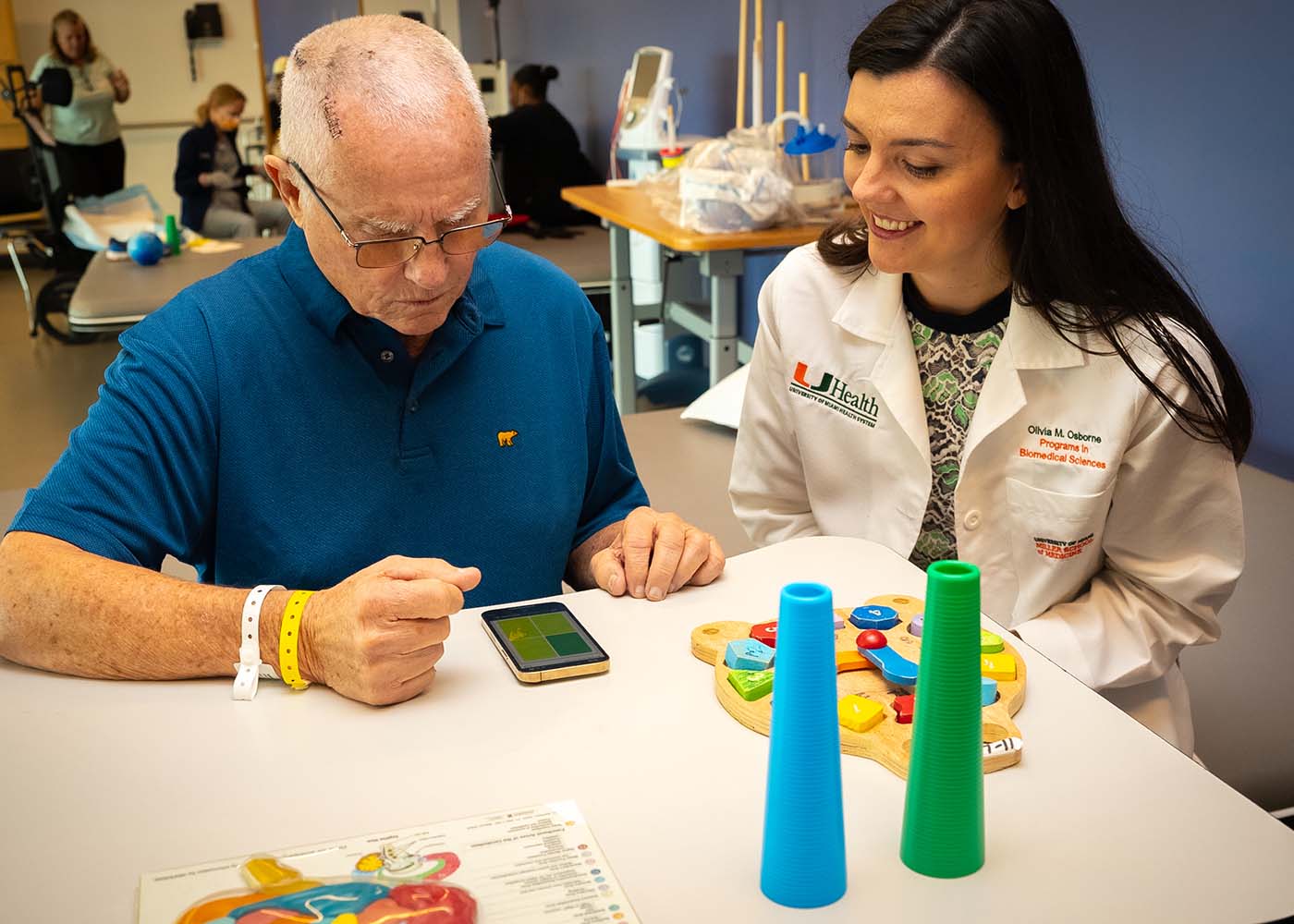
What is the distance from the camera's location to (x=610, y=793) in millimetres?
955

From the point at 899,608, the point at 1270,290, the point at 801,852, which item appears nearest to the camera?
the point at 801,852

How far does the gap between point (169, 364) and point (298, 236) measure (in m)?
0.21

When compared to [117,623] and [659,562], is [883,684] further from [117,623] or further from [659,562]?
[117,623]

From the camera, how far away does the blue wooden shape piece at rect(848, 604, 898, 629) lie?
116 centimetres

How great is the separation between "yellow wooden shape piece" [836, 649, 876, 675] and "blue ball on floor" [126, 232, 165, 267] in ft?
11.8

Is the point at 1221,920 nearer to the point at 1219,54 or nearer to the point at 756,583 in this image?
the point at 756,583

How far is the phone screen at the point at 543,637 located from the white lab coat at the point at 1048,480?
0.60m

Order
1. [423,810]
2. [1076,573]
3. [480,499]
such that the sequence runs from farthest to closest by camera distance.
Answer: [1076,573], [480,499], [423,810]

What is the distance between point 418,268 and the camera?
1.26 meters

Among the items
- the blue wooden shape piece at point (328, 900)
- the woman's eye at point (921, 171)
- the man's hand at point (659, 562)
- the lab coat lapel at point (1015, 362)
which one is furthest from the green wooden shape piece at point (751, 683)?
the woman's eye at point (921, 171)

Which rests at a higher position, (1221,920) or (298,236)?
(298,236)

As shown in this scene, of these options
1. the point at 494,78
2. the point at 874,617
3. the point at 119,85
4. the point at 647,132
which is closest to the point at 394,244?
the point at 874,617

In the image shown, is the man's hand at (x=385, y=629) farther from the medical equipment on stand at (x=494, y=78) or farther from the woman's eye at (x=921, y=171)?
the medical equipment on stand at (x=494, y=78)

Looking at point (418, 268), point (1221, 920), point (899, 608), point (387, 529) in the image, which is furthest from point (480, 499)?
point (1221, 920)
